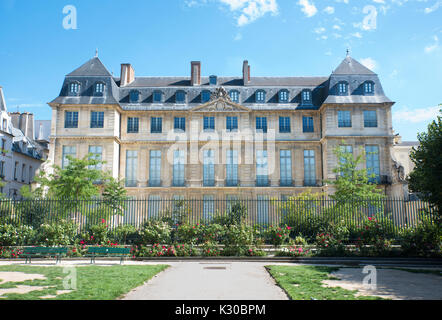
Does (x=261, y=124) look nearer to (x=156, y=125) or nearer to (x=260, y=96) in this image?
(x=260, y=96)

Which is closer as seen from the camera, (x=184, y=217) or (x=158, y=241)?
(x=158, y=241)

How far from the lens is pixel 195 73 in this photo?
1287 inches

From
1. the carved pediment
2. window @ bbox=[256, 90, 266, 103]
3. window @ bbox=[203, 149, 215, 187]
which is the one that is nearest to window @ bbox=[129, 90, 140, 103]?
the carved pediment

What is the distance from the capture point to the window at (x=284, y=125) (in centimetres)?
3050

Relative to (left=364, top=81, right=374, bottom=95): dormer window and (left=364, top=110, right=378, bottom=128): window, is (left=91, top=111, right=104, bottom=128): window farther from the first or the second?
(left=364, top=81, right=374, bottom=95): dormer window

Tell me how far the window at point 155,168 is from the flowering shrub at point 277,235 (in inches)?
629

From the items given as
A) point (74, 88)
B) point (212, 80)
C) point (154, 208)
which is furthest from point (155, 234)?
point (212, 80)

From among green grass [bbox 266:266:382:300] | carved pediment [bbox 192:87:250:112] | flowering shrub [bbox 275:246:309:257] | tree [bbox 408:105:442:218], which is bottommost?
flowering shrub [bbox 275:246:309:257]

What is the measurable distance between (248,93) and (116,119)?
36.0 ft

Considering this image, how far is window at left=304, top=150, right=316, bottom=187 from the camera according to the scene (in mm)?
29775

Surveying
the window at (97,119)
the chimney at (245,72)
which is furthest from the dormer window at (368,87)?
the window at (97,119)
